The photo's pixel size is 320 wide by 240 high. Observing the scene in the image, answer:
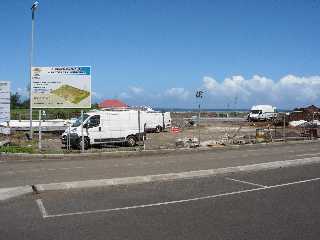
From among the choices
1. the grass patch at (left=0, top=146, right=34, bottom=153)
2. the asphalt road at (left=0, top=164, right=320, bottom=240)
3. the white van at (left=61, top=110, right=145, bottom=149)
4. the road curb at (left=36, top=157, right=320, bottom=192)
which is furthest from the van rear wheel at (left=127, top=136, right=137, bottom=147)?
the asphalt road at (left=0, top=164, right=320, bottom=240)

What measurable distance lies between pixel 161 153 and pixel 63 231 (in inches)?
647

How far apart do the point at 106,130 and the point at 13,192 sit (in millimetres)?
15829

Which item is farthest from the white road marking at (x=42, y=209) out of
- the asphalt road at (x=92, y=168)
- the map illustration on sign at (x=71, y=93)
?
the map illustration on sign at (x=71, y=93)

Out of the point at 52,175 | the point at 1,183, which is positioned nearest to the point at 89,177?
the point at 52,175

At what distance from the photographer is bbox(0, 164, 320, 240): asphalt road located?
26.3 feet

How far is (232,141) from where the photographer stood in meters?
30.9

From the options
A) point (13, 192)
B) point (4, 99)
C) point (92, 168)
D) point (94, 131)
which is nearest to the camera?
point (13, 192)

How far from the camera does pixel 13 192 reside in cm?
1162

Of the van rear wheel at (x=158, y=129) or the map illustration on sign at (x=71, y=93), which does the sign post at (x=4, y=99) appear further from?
the van rear wheel at (x=158, y=129)

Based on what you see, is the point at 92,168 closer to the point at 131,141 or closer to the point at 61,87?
the point at 61,87

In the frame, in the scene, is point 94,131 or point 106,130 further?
point 106,130

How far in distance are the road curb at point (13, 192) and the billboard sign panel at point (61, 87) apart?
1274 cm

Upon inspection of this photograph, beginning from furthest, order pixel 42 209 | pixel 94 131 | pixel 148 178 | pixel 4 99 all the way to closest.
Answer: pixel 4 99, pixel 94 131, pixel 148 178, pixel 42 209

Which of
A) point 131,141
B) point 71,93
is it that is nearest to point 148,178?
point 71,93
